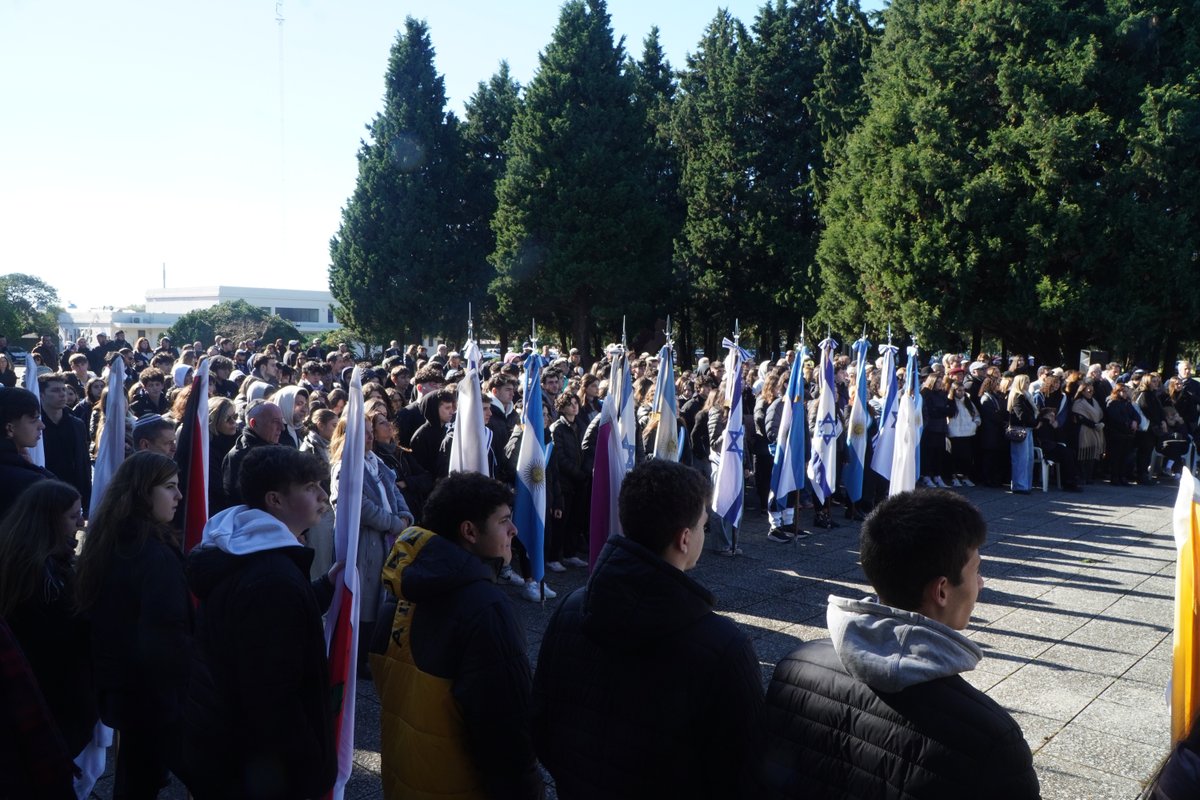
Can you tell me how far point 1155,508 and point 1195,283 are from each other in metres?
14.8

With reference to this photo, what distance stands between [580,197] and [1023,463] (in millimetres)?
25534

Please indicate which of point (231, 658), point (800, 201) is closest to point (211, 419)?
point (231, 658)

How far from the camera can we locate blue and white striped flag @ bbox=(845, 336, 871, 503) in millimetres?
11883

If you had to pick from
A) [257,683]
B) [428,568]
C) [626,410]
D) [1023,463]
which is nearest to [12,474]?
[257,683]

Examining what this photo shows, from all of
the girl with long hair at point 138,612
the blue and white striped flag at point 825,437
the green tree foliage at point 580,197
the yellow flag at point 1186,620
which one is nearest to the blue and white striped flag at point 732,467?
the blue and white striped flag at point 825,437

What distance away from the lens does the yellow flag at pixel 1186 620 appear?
2414mm

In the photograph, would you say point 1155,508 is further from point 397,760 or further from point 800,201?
point 800,201

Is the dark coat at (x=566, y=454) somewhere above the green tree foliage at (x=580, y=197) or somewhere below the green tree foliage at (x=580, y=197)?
below

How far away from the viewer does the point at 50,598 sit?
3627 millimetres

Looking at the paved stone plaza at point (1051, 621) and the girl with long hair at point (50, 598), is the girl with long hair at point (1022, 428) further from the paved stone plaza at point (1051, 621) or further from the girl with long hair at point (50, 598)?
the girl with long hair at point (50, 598)

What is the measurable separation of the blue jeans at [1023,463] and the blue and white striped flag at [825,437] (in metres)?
5.23

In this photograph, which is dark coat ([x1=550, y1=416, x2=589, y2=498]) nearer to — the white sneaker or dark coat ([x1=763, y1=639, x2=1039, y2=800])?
the white sneaker

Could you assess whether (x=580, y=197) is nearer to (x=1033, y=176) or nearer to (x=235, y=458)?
(x=1033, y=176)

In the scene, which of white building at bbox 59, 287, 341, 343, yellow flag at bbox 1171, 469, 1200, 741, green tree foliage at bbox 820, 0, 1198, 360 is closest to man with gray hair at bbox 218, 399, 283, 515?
yellow flag at bbox 1171, 469, 1200, 741
